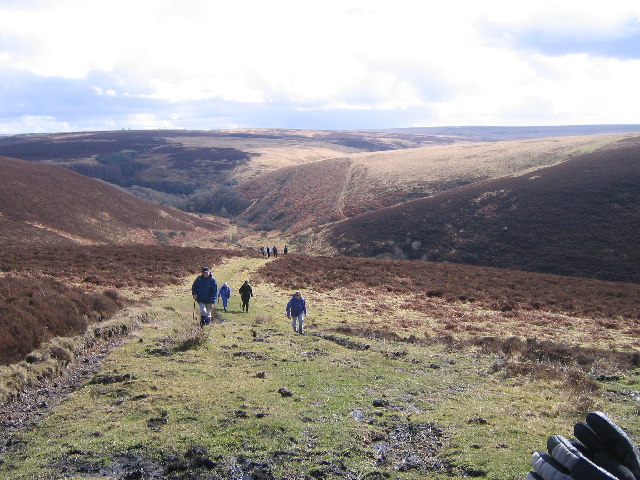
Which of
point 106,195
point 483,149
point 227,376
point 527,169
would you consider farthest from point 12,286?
point 483,149

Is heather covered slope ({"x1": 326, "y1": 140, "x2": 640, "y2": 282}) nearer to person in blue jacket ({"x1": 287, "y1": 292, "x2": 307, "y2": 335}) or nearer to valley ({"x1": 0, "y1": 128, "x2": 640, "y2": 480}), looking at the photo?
valley ({"x1": 0, "y1": 128, "x2": 640, "y2": 480})

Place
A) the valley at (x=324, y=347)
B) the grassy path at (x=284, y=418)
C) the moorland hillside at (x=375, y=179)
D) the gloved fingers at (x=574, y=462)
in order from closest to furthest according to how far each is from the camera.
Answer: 1. the gloved fingers at (x=574, y=462)
2. the grassy path at (x=284, y=418)
3. the valley at (x=324, y=347)
4. the moorland hillside at (x=375, y=179)

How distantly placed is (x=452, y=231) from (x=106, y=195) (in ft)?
157

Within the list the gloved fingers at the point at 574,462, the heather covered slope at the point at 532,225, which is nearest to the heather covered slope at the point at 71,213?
the heather covered slope at the point at 532,225

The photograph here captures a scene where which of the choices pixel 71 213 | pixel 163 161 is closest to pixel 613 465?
pixel 71 213

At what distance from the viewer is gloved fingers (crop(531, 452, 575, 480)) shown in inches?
138

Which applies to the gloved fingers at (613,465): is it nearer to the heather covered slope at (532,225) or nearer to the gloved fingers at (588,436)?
the gloved fingers at (588,436)

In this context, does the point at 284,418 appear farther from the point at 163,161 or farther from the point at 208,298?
the point at 163,161

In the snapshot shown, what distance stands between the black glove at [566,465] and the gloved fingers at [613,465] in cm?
10

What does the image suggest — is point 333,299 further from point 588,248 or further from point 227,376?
point 588,248

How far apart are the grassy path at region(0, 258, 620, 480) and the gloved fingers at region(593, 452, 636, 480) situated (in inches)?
148

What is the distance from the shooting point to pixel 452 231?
65.3 m

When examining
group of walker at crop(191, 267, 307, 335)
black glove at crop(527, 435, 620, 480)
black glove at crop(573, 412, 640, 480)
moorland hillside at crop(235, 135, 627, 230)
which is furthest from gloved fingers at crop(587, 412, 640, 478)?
moorland hillside at crop(235, 135, 627, 230)

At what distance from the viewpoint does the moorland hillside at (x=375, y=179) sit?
8950cm
